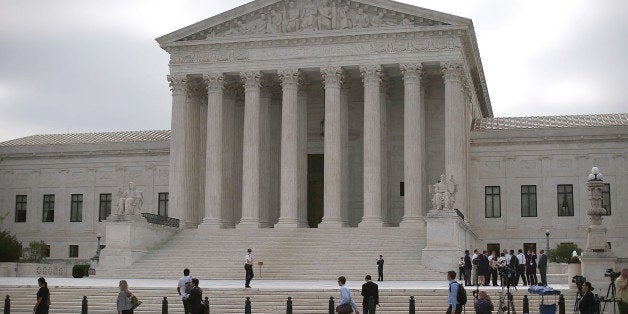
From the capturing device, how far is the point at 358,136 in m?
67.2

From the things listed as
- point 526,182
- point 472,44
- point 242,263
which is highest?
point 472,44

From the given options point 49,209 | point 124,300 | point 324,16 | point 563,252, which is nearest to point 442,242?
point 563,252

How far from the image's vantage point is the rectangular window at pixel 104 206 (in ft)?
243

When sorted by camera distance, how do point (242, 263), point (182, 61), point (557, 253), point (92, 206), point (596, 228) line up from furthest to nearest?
point (92, 206), point (182, 61), point (557, 253), point (242, 263), point (596, 228)

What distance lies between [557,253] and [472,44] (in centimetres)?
1501

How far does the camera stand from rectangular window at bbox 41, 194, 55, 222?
75.8 meters

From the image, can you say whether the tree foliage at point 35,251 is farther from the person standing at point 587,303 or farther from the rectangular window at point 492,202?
the person standing at point 587,303

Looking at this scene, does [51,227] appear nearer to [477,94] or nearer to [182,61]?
[182,61]

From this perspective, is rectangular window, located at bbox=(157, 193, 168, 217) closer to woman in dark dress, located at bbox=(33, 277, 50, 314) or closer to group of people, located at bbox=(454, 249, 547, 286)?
group of people, located at bbox=(454, 249, 547, 286)

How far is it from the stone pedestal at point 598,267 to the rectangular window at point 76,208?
48.9 metres

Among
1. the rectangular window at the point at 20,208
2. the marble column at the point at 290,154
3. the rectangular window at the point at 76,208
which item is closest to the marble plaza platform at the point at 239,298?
the marble column at the point at 290,154

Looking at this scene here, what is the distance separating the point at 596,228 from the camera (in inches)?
1400

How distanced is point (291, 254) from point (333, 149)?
394 inches

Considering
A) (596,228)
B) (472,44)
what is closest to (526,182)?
(472,44)
